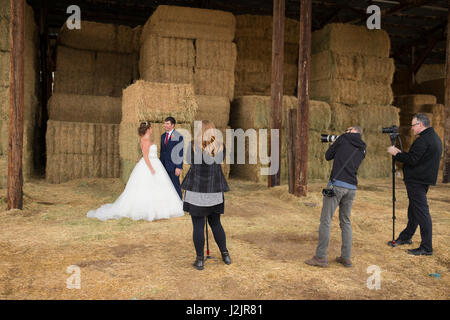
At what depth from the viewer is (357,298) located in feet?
11.3

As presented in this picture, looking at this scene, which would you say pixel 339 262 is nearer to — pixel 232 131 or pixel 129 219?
pixel 129 219

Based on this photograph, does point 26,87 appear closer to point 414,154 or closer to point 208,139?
point 208,139

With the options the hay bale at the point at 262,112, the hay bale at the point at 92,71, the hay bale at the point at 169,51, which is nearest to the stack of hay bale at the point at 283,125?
the hay bale at the point at 262,112

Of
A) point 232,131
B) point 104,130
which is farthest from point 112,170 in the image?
point 232,131

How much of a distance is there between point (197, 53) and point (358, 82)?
16.5ft

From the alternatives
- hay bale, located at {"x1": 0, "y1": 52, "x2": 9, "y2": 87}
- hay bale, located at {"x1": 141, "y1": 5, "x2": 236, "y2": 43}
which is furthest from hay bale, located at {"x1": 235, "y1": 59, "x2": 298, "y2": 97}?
hay bale, located at {"x1": 0, "y1": 52, "x2": 9, "y2": 87}

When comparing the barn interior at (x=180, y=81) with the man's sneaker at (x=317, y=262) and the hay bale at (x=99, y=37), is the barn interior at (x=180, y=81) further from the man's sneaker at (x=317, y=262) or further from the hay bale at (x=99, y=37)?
the man's sneaker at (x=317, y=262)

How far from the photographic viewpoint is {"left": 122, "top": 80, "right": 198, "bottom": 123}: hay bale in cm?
841

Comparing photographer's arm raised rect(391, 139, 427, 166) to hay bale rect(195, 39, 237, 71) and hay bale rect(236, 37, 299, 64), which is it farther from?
hay bale rect(236, 37, 299, 64)

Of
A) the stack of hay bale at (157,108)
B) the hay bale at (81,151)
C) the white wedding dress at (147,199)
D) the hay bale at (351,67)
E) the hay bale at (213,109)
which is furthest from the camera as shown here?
the hay bale at (351,67)

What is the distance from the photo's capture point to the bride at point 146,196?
639 centimetres

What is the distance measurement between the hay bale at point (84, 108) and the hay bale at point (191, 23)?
2.28 metres

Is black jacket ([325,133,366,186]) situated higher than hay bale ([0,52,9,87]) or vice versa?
hay bale ([0,52,9,87])
